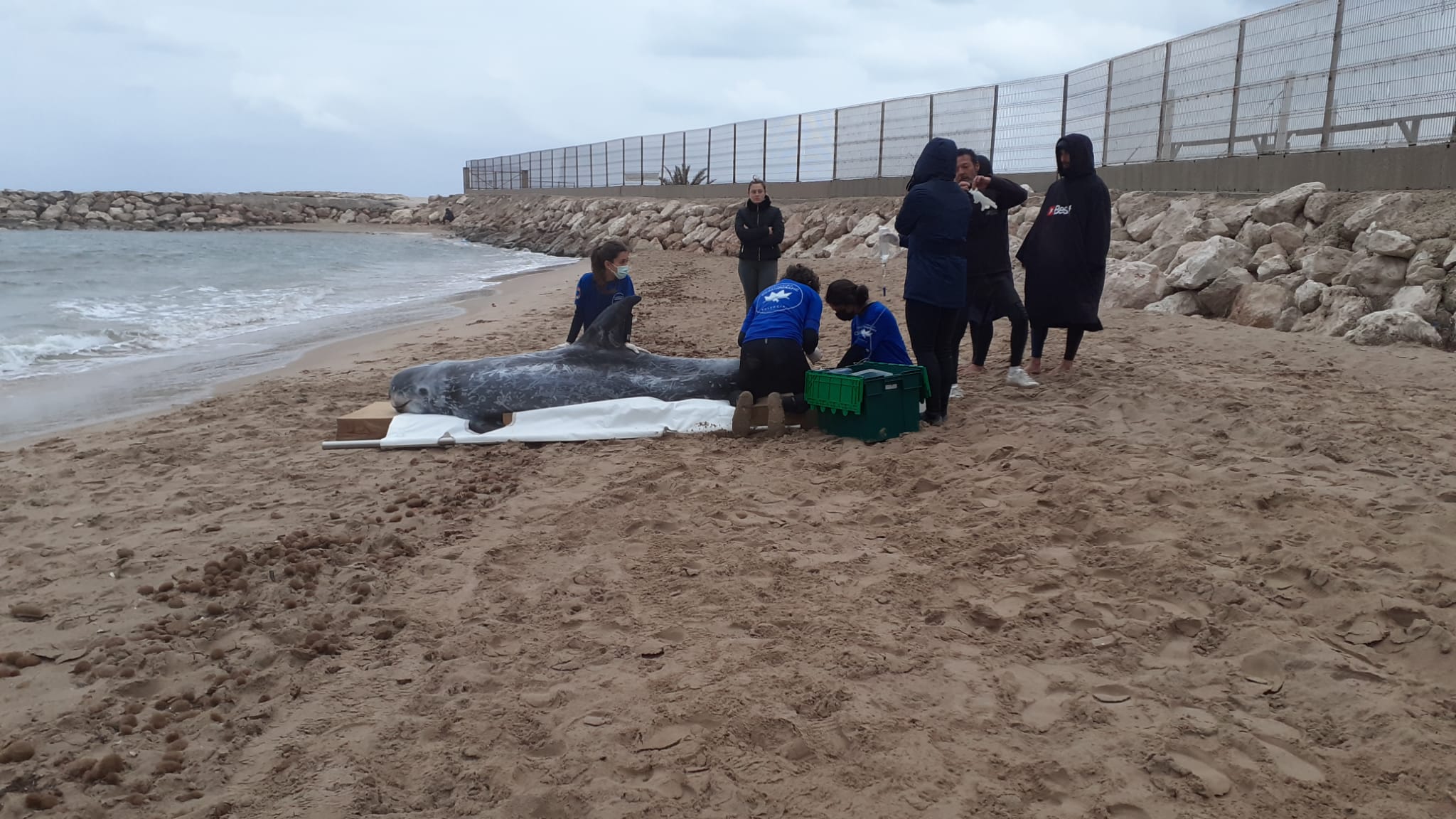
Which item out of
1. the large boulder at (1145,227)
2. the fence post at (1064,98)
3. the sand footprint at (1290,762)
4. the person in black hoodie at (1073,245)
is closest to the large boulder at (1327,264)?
the large boulder at (1145,227)

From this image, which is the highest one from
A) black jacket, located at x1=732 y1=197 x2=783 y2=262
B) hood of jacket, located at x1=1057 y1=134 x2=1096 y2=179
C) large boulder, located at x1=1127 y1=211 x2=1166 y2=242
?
hood of jacket, located at x1=1057 y1=134 x2=1096 y2=179

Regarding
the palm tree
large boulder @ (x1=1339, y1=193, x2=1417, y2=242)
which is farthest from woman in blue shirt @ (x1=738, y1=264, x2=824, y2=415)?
the palm tree

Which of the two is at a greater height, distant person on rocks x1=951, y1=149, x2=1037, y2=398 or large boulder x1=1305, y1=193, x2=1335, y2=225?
large boulder x1=1305, y1=193, x2=1335, y2=225

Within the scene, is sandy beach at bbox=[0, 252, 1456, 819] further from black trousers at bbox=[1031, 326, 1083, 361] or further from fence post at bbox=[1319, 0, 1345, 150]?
fence post at bbox=[1319, 0, 1345, 150]

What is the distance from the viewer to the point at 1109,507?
13.8 ft

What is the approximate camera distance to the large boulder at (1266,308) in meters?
8.24

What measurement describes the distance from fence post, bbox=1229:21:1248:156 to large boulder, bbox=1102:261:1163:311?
104 inches

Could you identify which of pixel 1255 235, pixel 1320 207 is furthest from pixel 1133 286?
pixel 1320 207

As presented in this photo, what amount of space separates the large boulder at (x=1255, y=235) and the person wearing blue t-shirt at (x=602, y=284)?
6.51 metres

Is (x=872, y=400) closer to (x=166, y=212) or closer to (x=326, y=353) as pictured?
(x=326, y=353)

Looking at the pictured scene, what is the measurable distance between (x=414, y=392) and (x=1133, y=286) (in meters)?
7.45

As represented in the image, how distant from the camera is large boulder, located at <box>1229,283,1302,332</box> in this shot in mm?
8242

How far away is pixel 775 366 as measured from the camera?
611 centimetres

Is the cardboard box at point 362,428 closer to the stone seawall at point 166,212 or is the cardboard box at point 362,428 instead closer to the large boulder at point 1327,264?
the large boulder at point 1327,264
